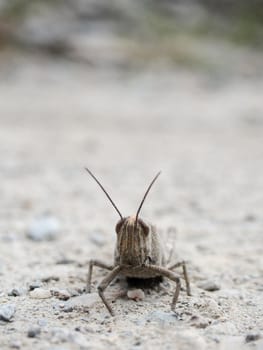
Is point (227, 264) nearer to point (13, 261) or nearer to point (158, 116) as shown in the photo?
point (13, 261)

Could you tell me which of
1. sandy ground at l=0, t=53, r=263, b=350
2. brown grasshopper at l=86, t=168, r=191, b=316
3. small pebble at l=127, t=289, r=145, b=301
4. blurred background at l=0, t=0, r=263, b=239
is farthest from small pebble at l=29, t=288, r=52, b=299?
blurred background at l=0, t=0, r=263, b=239

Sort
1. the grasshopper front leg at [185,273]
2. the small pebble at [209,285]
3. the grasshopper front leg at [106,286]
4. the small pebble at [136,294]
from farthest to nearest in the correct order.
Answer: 1. the small pebble at [209,285]
2. the grasshopper front leg at [185,273]
3. the small pebble at [136,294]
4. the grasshopper front leg at [106,286]

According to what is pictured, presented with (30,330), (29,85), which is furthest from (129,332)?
(29,85)

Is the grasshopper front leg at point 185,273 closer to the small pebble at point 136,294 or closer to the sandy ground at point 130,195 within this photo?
the sandy ground at point 130,195

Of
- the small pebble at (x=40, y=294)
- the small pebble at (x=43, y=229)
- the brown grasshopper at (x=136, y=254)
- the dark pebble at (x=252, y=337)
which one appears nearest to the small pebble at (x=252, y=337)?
the dark pebble at (x=252, y=337)

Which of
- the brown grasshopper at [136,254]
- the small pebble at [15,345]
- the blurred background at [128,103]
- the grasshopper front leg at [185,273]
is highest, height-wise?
the blurred background at [128,103]

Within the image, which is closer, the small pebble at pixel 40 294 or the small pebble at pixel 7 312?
the small pebble at pixel 7 312
